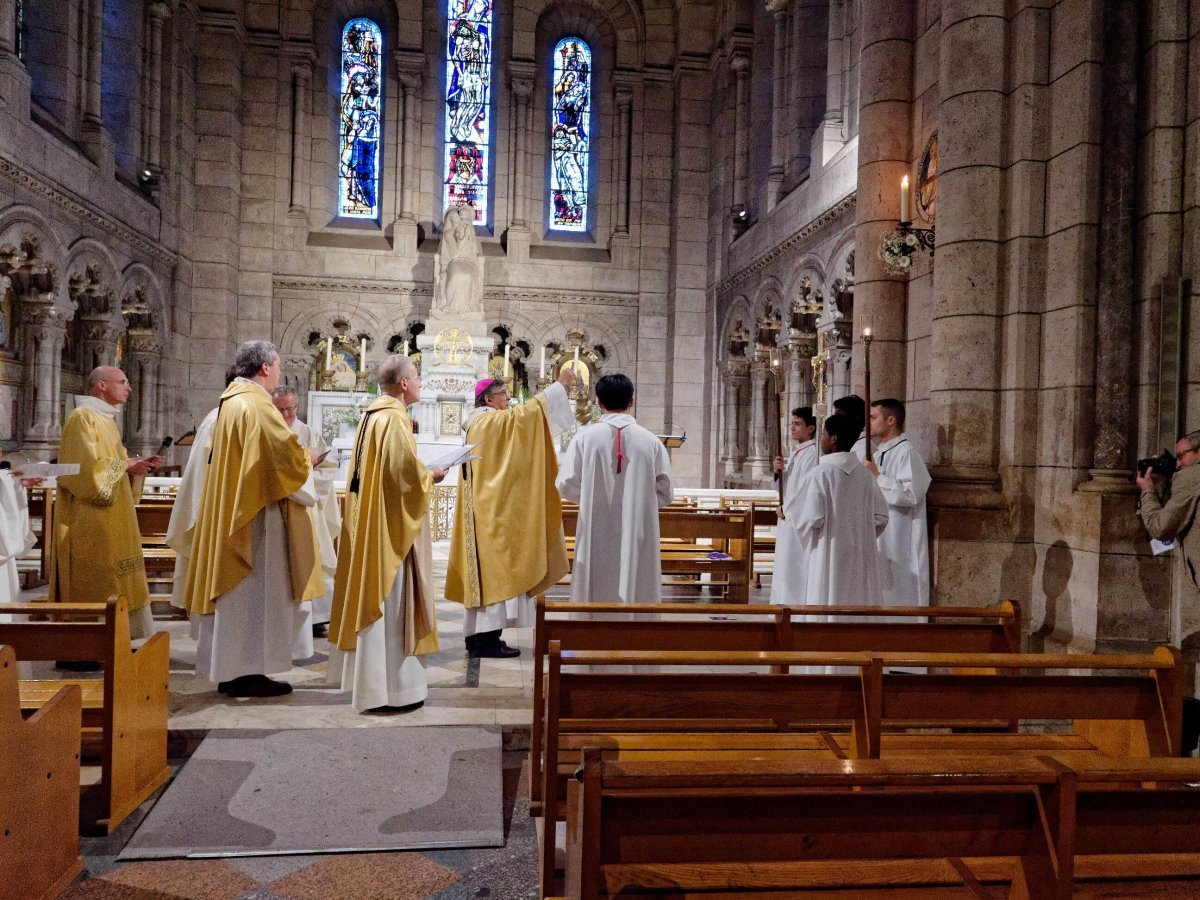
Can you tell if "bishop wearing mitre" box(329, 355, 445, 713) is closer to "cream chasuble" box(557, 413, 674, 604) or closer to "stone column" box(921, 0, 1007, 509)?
"cream chasuble" box(557, 413, 674, 604)

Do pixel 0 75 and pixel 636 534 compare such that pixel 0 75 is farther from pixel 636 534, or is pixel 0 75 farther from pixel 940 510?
A: pixel 940 510

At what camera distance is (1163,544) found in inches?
146

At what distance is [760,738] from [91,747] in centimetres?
244

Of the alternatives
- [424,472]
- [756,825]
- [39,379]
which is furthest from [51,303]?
[756,825]

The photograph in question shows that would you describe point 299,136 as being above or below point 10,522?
above

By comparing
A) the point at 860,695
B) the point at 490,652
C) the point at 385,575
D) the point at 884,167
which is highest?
the point at 884,167

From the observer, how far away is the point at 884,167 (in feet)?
18.4

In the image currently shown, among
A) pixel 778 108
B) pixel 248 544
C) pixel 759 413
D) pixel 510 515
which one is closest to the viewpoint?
pixel 248 544

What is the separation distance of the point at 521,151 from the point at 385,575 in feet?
47.6

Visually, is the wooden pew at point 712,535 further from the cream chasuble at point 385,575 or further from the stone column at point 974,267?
the cream chasuble at point 385,575

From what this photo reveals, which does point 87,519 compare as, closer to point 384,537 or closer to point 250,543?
point 250,543

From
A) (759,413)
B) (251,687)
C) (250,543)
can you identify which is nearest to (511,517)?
(250,543)

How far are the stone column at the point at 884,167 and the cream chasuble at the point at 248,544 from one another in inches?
141

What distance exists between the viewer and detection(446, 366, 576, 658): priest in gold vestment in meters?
4.98
